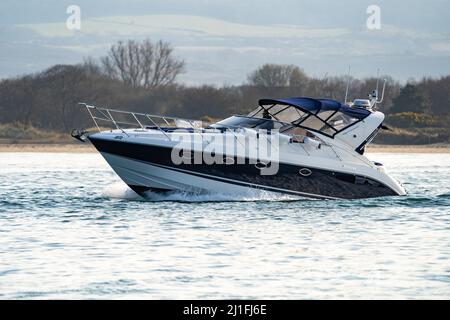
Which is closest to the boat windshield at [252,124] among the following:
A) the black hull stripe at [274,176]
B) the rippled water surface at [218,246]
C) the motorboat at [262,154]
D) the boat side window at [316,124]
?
the motorboat at [262,154]

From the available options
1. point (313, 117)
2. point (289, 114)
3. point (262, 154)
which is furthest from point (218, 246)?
point (289, 114)

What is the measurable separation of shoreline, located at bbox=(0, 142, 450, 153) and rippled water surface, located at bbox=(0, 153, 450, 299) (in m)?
29.5

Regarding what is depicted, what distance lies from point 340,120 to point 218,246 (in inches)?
295

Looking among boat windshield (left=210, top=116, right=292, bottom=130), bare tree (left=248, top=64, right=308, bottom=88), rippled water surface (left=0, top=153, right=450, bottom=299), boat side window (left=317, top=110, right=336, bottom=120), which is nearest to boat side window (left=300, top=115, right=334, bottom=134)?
boat side window (left=317, top=110, right=336, bottom=120)

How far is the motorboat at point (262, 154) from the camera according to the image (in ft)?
72.9

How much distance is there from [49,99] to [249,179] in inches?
2265

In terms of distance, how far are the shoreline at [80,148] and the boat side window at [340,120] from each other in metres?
32.3

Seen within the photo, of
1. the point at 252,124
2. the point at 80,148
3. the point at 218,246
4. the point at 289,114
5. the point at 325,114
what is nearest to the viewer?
the point at 218,246

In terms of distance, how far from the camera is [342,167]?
76.6 feet

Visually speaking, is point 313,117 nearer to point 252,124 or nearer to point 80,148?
point 252,124

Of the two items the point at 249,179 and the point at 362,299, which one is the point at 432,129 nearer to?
the point at 249,179

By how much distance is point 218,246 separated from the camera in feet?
57.6

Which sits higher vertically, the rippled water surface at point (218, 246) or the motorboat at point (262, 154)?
the motorboat at point (262, 154)

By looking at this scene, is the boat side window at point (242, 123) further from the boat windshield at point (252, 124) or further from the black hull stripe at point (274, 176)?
the black hull stripe at point (274, 176)
